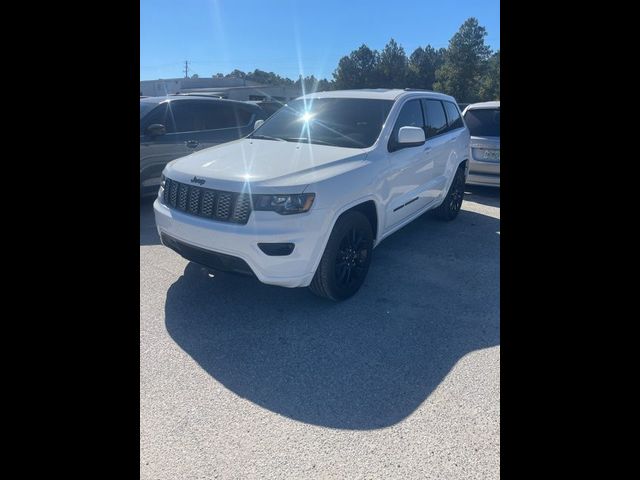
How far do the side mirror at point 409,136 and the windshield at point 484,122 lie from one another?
4517 millimetres

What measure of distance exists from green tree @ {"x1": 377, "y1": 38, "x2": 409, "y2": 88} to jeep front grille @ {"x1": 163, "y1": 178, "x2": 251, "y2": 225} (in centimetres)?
6459

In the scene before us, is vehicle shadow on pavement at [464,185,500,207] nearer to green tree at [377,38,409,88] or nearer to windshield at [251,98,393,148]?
windshield at [251,98,393,148]

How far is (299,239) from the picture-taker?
3.24 m

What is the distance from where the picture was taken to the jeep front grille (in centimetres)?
328

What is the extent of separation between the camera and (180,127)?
24.8 ft

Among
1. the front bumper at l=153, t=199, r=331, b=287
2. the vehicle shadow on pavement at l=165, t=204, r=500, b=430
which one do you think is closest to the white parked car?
the vehicle shadow on pavement at l=165, t=204, r=500, b=430

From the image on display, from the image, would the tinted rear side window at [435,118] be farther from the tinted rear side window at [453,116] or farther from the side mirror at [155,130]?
the side mirror at [155,130]

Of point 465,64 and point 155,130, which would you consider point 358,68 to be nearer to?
point 465,64

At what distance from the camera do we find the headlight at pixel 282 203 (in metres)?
3.22

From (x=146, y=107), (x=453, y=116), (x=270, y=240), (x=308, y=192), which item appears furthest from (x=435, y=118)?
(x=146, y=107)

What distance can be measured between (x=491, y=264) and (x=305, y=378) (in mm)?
3004

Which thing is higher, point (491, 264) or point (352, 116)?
point (352, 116)
